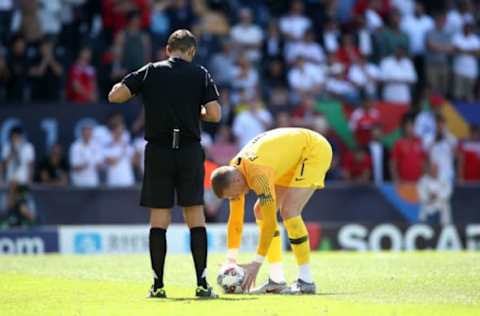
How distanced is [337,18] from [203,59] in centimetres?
427

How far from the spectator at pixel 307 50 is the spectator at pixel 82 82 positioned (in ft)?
14.8

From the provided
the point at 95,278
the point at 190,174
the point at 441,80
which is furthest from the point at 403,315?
the point at 441,80

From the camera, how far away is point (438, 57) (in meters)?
28.2

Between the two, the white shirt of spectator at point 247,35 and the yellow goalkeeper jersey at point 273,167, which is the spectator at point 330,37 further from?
the yellow goalkeeper jersey at point 273,167

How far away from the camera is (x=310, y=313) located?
10.6 m

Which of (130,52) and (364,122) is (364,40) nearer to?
(364,122)

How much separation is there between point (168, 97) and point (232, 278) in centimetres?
199

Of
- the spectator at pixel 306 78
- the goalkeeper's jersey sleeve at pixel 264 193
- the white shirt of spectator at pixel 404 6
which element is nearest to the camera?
the goalkeeper's jersey sleeve at pixel 264 193

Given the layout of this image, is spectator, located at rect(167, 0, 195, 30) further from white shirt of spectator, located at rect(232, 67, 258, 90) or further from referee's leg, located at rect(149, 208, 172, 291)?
referee's leg, located at rect(149, 208, 172, 291)

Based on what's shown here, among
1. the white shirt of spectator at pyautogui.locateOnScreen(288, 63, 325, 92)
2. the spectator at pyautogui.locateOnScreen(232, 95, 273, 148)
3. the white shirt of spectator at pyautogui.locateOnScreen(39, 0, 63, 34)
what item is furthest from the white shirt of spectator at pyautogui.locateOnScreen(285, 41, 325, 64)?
the white shirt of spectator at pyautogui.locateOnScreen(39, 0, 63, 34)

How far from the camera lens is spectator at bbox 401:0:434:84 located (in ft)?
92.9

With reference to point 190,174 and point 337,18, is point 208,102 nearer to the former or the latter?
point 190,174

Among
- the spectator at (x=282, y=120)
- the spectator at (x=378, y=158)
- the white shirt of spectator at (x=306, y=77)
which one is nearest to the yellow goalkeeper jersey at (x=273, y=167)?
the spectator at (x=282, y=120)

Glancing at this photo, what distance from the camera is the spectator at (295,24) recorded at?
88.2 ft
